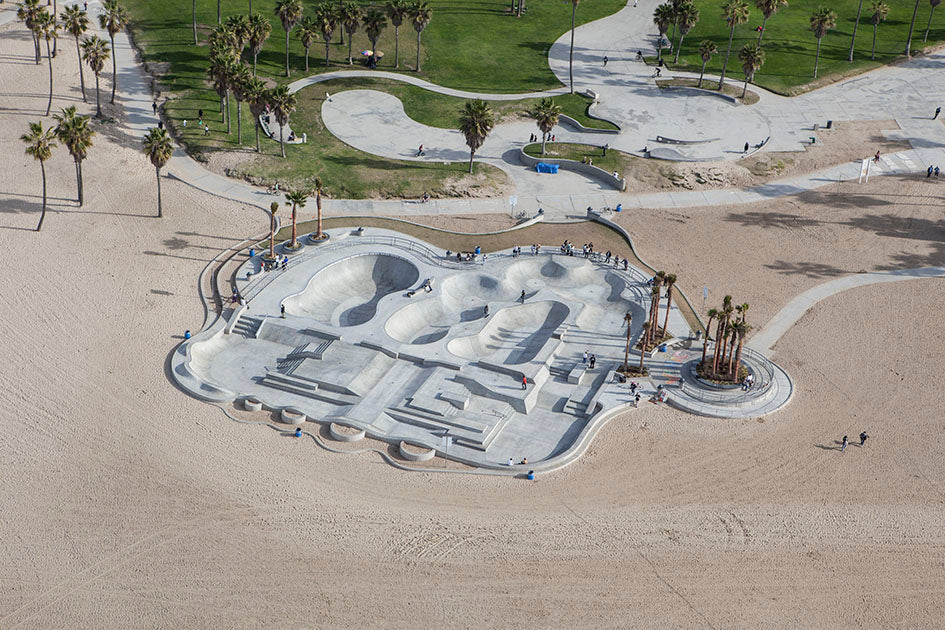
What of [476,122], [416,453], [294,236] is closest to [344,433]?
[416,453]

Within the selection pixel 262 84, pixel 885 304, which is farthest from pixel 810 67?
pixel 262 84

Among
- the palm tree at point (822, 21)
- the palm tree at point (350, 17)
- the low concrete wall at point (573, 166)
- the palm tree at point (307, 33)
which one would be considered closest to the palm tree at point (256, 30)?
the palm tree at point (307, 33)

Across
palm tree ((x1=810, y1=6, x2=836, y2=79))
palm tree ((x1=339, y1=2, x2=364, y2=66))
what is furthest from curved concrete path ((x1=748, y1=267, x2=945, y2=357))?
palm tree ((x1=339, y1=2, x2=364, y2=66))

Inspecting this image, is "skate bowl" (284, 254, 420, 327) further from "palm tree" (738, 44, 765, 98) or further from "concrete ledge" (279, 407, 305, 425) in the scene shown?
"palm tree" (738, 44, 765, 98)

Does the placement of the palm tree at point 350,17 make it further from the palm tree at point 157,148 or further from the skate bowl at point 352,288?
the skate bowl at point 352,288

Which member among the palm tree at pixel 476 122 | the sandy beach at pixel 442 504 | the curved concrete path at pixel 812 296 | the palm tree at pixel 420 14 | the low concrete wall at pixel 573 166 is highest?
the palm tree at pixel 420 14

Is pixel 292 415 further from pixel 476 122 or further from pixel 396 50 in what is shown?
pixel 396 50

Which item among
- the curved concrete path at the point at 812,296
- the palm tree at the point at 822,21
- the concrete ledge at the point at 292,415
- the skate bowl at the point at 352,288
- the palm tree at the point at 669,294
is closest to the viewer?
the concrete ledge at the point at 292,415
